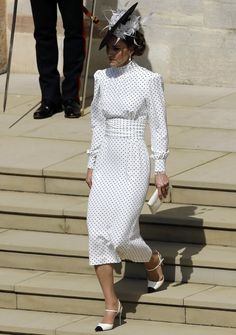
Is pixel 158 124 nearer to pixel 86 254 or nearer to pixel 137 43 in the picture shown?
pixel 137 43

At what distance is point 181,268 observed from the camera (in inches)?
363

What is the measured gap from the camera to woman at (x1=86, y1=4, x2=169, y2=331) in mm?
8602

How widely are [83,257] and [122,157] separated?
981 millimetres

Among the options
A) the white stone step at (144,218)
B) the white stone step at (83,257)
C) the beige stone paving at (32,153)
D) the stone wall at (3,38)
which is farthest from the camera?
the stone wall at (3,38)

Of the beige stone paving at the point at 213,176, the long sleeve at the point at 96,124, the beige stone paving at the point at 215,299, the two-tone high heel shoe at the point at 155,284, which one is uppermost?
the long sleeve at the point at 96,124

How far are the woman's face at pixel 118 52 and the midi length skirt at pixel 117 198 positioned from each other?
45 centimetres

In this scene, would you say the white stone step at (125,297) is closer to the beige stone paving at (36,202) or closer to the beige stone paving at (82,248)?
the beige stone paving at (82,248)

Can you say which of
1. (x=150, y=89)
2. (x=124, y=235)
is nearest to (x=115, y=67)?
(x=150, y=89)

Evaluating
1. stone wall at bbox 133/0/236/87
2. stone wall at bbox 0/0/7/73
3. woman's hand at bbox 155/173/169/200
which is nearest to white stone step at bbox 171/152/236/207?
woman's hand at bbox 155/173/169/200

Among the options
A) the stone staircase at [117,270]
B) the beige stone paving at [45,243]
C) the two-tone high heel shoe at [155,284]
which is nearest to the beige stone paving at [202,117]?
the stone staircase at [117,270]

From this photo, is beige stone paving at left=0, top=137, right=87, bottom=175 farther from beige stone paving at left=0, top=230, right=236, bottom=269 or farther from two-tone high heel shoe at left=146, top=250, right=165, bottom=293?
two-tone high heel shoe at left=146, top=250, right=165, bottom=293

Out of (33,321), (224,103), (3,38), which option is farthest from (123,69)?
(3,38)

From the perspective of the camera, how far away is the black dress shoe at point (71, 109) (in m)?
11.8

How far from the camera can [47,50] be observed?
470 inches
